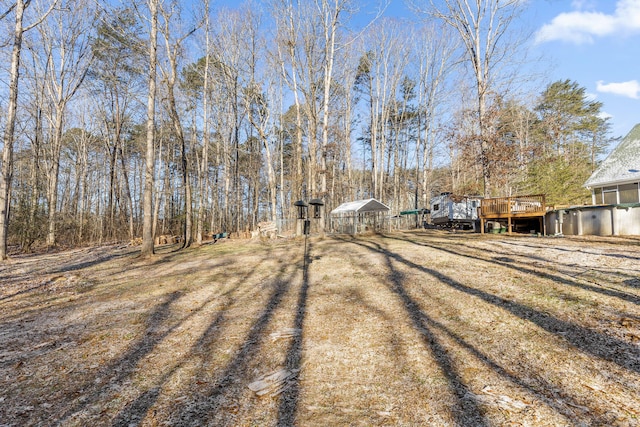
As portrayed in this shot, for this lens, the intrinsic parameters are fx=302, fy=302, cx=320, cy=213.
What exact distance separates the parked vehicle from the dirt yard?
35.6ft

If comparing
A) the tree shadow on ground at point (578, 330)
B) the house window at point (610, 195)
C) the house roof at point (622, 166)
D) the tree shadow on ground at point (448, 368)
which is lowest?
the tree shadow on ground at point (448, 368)

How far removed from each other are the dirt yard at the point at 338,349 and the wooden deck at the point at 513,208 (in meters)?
5.78

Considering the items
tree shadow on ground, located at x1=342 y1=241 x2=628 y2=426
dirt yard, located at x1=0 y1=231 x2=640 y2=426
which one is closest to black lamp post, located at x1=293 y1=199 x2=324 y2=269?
dirt yard, located at x1=0 y1=231 x2=640 y2=426

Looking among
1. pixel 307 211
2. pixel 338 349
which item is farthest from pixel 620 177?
pixel 338 349

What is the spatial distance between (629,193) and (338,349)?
18.8 m

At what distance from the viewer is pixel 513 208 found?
12805mm

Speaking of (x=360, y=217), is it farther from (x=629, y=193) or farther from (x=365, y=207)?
(x=629, y=193)

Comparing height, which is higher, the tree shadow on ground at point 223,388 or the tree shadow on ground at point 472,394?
the tree shadow on ground at point 472,394

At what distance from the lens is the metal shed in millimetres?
17906

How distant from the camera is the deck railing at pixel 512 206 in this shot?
12320mm

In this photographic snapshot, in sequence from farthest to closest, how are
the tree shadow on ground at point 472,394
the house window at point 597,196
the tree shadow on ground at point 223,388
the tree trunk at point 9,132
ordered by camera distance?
the house window at point 597,196 → the tree trunk at point 9,132 → the tree shadow on ground at point 223,388 → the tree shadow on ground at point 472,394

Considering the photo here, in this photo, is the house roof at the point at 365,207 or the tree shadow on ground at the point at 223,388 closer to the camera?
the tree shadow on ground at the point at 223,388

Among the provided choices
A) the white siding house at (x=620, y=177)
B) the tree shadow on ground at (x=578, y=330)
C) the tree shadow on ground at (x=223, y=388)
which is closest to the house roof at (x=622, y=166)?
the white siding house at (x=620, y=177)

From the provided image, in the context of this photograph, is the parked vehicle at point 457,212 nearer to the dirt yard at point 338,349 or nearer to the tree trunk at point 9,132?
the dirt yard at point 338,349
